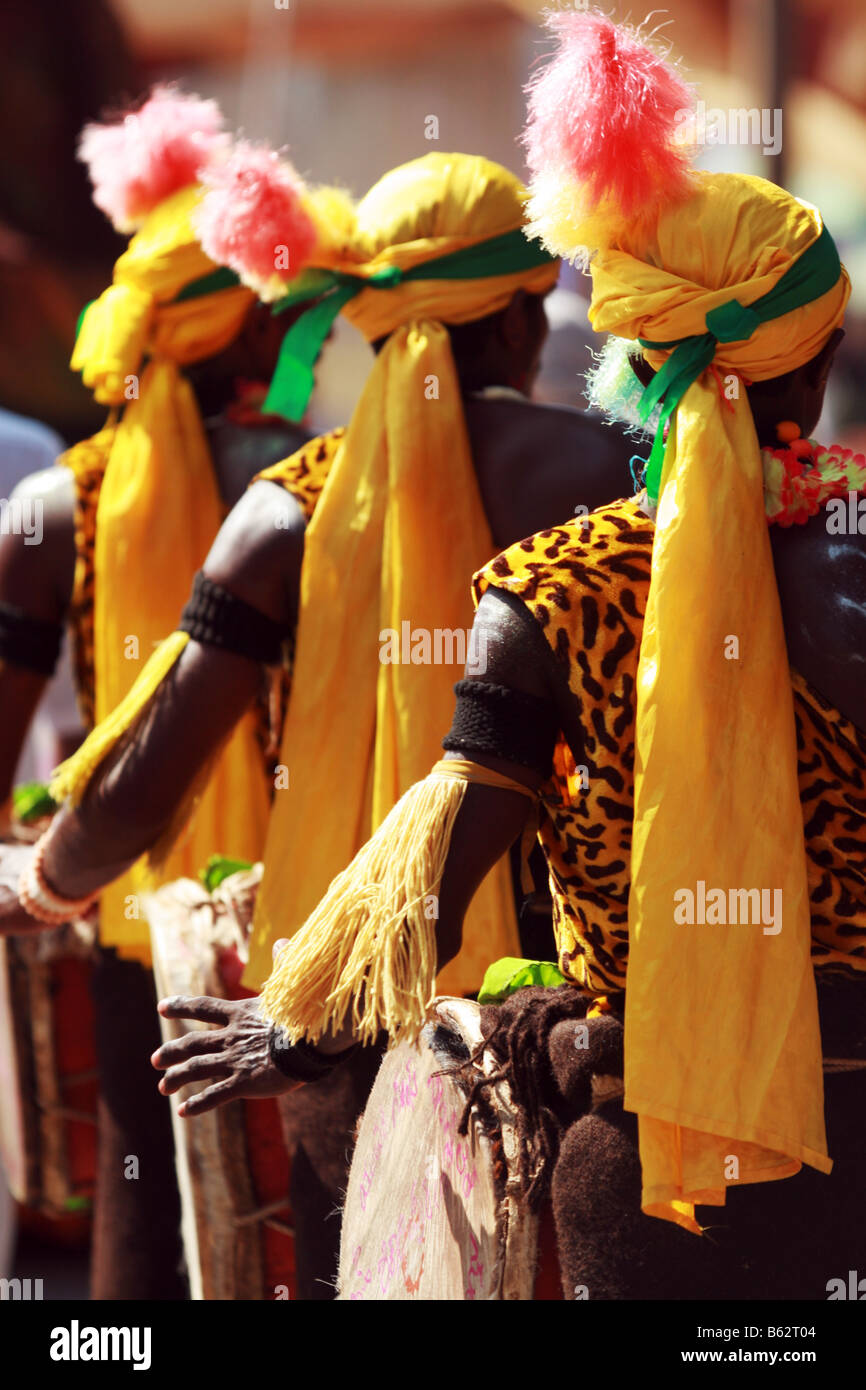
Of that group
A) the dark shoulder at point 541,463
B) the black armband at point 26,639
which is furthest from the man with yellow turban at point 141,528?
the dark shoulder at point 541,463

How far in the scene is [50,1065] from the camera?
363cm

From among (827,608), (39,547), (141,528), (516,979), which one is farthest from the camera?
(39,547)

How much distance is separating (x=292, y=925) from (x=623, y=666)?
1.01m

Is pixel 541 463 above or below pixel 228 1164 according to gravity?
above

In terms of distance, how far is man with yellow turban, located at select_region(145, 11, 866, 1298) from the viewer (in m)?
1.84

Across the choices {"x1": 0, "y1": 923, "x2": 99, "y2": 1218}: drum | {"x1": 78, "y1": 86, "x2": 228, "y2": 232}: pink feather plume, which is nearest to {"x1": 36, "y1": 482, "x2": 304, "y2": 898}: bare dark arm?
{"x1": 0, "y1": 923, "x2": 99, "y2": 1218}: drum

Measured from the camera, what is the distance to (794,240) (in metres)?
1.90

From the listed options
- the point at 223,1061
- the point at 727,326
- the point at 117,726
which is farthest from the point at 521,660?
the point at 117,726

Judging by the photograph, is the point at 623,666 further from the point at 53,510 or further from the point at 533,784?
the point at 53,510

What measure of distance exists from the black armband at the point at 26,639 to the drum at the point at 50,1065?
597mm

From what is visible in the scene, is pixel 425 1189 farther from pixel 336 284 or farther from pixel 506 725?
pixel 336 284

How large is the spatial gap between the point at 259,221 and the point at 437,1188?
5.27 ft

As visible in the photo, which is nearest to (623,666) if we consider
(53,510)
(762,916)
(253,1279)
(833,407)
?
(762,916)

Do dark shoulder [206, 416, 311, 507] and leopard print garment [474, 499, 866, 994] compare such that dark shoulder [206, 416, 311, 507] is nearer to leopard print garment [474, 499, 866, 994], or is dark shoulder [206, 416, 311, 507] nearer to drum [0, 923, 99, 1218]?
drum [0, 923, 99, 1218]
